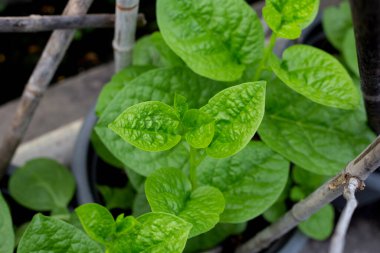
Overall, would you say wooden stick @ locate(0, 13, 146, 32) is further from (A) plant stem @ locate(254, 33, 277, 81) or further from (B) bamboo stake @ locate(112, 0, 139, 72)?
(A) plant stem @ locate(254, 33, 277, 81)

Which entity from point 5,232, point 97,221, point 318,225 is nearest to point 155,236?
point 97,221

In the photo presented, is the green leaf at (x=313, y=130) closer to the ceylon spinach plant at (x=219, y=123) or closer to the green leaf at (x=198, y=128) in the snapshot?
the ceylon spinach plant at (x=219, y=123)

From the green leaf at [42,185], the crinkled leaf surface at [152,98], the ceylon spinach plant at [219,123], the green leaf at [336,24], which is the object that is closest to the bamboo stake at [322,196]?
the ceylon spinach plant at [219,123]

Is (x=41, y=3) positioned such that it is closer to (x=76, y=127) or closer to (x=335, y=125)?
(x=76, y=127)

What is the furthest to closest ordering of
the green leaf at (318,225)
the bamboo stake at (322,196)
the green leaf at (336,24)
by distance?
the green leaf at (336,24) → the green leaf at (318,225) → the bamboo stake at (322,196)

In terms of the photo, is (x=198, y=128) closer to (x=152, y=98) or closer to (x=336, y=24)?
(x=152, y=98)

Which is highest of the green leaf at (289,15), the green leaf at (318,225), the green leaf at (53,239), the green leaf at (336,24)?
the green leaf at (289,15)
